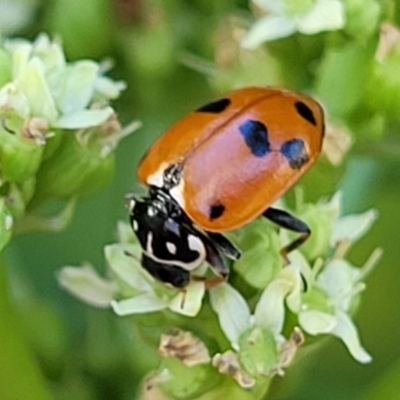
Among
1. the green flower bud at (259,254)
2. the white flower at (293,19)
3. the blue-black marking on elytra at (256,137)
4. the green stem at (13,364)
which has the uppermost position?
the white flower at (293,19)

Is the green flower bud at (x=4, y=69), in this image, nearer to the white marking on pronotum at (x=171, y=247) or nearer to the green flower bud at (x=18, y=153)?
the green flower bud at (x=18, y=153)

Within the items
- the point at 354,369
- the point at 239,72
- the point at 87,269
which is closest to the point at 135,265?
the point at 87,269

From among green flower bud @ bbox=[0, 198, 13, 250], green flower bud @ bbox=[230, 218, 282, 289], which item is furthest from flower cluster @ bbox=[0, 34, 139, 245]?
green flower bud @ bbox=[230, 218, 282, 289]

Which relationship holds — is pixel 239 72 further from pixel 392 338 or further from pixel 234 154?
pixel 392 338

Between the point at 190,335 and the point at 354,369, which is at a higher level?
the point at 190,335

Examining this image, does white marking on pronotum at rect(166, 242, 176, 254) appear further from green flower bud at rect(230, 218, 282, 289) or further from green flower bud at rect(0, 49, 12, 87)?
green flower bud at rect(0, 49, 12, 87)

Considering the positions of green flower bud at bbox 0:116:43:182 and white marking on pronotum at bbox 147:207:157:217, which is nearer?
green flower bud at bbox 0:116:43:182

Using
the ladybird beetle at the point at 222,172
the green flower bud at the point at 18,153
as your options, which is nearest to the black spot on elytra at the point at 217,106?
the ladybird beetle at the point at 222,172

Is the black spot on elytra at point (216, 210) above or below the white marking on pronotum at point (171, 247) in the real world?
above

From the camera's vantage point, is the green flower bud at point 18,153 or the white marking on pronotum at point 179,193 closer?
the green flower bud at point 18,153
